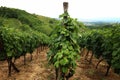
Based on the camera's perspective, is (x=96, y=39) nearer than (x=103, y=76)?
No

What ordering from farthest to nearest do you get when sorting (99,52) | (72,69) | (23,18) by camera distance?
(23,18) → (99,52) → (72,69)

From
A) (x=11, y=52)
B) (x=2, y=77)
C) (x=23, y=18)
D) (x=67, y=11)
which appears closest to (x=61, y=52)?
(x=67, y=11)

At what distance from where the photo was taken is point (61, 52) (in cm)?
1285

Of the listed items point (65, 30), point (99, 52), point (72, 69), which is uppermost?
point (65, 30)

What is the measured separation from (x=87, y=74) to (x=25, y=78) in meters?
8.27

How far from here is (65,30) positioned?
13.4 metres

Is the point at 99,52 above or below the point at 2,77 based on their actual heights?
above

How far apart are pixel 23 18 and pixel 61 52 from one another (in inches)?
4510

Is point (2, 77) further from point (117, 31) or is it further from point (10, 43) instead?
point (117, 31)

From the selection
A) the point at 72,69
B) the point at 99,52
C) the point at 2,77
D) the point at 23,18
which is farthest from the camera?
the point at 23,18

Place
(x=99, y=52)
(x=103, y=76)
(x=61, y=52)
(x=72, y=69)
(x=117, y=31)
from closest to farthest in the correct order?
(x=61, y=52), (x=72, y=69), (x=117, y=31), (x=103, y=76), (x=99, y=52)

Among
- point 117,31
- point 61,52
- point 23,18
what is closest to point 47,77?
point 117,31

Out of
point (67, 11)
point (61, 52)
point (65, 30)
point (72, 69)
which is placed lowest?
point (72, 69)

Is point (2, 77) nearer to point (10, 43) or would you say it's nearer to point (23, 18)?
point (10, 43)
